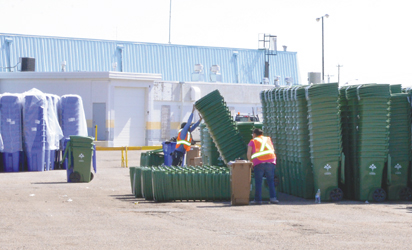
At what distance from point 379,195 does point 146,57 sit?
1475 inches

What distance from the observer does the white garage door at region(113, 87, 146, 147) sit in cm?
3962

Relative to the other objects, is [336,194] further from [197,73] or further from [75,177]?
[197,73]

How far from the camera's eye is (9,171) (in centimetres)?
2391

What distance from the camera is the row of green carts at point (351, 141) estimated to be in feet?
48.3

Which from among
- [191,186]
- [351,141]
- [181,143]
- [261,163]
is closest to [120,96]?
[181,143]

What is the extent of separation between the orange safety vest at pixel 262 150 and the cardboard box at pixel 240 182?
0.36m

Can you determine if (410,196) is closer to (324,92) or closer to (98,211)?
(324,92)

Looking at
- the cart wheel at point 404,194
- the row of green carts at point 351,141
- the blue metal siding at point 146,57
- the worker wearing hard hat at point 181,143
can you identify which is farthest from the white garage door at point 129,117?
the cart wheel at point 404,194

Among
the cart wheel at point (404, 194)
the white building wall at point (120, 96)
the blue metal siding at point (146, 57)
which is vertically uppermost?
the blue metal siding at point (146, 57)

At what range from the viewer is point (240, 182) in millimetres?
14055

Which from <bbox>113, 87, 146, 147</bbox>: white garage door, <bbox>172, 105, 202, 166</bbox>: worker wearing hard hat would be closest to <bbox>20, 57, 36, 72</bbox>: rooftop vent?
<bbox>113, 87, 146, 147</bbox>: white garage door

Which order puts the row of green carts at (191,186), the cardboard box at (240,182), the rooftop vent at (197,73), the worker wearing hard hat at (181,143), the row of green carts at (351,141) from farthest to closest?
1. the rooftop vent at (197,73)
2. the worker wearing hard hat at (181,143)
3. the row of green carts at (351,141)
4. the row of green carts at (191,186)
5. the cardboard box at (240,182)

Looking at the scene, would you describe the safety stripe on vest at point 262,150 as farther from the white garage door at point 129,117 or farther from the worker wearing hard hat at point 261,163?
the white garage door at point 129,117

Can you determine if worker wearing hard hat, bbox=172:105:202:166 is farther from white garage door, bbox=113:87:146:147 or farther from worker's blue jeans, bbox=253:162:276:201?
white garage door, bbox=113:87:146:147
